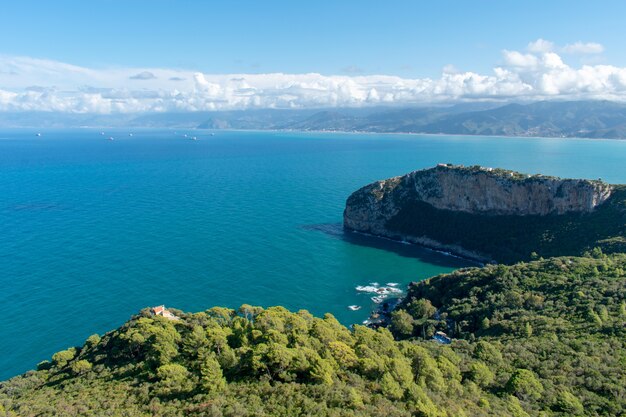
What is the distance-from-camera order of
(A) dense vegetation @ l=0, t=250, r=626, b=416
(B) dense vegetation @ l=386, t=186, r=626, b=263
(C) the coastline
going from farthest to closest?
(C) the coastline → (B) dense vegetation @ l=386, t=186, r=626, b=263 → (A) dense vegetation @ l=0, t=250, r=626, b=416

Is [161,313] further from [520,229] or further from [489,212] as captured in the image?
[489,212]

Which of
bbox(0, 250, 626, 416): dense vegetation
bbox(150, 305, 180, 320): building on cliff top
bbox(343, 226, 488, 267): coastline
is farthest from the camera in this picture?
bbox(343, 226, 488, 267): coastline

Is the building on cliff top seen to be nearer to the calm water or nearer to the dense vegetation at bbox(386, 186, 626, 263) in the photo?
the calm water

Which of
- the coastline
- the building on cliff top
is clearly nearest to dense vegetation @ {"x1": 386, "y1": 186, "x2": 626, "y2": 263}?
the coastline

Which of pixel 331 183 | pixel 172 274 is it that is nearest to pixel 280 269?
pixel 172 274

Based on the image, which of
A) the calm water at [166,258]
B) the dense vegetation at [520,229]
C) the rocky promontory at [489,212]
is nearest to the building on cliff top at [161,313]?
the calm water at [166,258]

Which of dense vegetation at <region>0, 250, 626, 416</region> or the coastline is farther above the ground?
dense vegetation at <region>0, 250, 626, 416</region>

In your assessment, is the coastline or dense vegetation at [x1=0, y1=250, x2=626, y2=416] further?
the coastline
